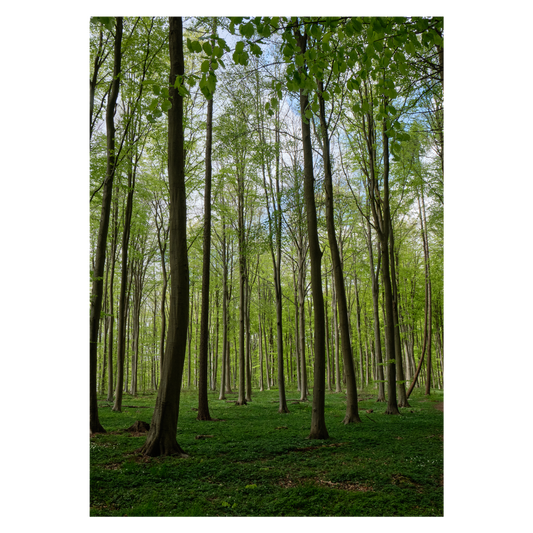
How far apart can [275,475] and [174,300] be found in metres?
3.04

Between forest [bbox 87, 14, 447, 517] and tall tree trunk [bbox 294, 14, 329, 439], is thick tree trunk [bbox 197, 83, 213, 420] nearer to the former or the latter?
forest [bbox 87, 14, 447, 517]

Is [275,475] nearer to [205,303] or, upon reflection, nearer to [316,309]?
[316,309]

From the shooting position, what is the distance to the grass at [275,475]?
11.8 feet

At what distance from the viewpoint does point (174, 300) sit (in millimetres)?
5949

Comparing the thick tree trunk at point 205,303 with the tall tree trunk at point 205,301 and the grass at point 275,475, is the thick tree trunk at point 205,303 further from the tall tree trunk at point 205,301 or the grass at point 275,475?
the grass at point 275,475

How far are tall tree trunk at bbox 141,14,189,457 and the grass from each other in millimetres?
341

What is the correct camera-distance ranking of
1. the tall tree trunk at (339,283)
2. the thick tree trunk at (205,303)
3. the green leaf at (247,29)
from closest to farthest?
the green leaf at (247,29), the tall tree trunk at (339,283), the thick tree trunk at (205,303)

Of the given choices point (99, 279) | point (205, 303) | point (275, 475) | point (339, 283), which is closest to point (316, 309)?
point (339, 283)

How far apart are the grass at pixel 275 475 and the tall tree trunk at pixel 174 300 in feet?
1.12

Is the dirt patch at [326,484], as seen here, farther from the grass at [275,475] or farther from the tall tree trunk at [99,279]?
the tall tree trunk at [99,279]

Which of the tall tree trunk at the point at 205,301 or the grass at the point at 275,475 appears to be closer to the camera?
the grass at the point at 275,475

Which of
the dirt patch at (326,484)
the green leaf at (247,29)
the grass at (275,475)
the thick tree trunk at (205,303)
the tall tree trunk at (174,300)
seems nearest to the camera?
the green leaf at (247,29)

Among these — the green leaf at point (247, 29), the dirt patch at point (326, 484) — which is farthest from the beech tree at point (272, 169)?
the dirt patch at point (326, 484)

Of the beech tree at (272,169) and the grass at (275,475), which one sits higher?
A: the beech tree at (272,169)
